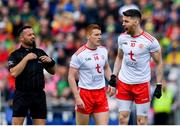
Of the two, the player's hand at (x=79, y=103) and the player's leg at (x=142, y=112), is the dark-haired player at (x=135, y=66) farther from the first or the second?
the player's hand at (x=79, y=103)

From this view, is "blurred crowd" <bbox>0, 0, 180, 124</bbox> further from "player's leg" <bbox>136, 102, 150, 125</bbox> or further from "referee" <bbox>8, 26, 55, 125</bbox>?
"referee" <bbox>8, 26, 55, 125</bbox>

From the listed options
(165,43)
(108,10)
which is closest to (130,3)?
(108,10)

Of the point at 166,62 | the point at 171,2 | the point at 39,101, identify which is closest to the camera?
the point at 39,101

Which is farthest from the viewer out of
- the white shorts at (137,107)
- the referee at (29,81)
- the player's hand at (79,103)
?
the white shorts at (137,107)

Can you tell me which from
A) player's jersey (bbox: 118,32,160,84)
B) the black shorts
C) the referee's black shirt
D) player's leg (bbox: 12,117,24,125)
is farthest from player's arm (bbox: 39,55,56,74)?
player's jersey (bbox: 118,32,160,84)

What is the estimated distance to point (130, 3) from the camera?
26469mm

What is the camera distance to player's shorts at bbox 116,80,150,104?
15.9m

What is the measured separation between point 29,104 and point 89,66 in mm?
1410

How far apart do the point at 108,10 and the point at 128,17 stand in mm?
10515

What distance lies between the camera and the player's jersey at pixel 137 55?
1574 cm

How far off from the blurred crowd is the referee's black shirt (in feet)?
22.8

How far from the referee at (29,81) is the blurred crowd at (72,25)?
271 inches

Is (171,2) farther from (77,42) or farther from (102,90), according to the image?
(102,90)

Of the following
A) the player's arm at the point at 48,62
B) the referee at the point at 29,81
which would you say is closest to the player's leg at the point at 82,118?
the referee at the point at 29,81
